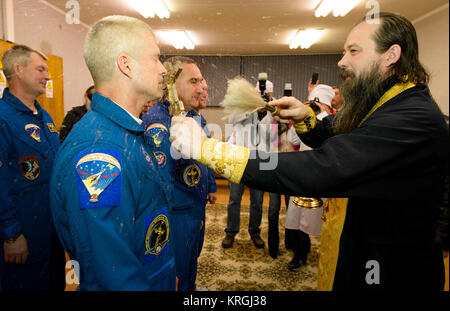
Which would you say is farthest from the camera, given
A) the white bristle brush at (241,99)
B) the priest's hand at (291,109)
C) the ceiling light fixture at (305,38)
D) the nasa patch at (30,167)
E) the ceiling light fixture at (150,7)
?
the ceiling light fixture at (305,38)

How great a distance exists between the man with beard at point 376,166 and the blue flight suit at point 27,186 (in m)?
1.75

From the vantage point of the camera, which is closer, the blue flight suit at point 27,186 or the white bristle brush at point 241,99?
the white bristle brush at point 241,99

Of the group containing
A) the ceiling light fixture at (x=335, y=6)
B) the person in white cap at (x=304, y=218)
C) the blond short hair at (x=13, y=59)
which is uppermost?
the ceiling light fixture at (x=335, y=6)

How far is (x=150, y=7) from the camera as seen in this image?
12.5 ft

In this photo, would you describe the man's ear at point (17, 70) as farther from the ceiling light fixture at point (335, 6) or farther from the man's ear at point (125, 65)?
the ceiling light fixture at point (335, 6)

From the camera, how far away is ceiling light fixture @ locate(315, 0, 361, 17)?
374 centimetres

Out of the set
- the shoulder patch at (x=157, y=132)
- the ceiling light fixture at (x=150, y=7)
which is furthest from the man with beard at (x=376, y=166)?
the ceiling light fixture at (x=150, y=7)

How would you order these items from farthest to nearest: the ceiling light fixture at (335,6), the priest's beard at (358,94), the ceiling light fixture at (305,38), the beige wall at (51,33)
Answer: the ceiling light fixture at (305,38) < the beige wall at (51,33) < the ceiling light fixture at (335,6) < the priest's beard at (358,94)

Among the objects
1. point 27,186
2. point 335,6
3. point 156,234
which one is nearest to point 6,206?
point 27,186

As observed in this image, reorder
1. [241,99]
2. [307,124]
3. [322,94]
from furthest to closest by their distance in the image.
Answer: [322,94]
[307,124]
[241,99]

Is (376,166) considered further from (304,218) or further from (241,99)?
(304,218)

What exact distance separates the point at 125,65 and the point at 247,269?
9.86ft

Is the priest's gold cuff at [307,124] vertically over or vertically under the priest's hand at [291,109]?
under

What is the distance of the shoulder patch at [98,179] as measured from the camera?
0.80m
